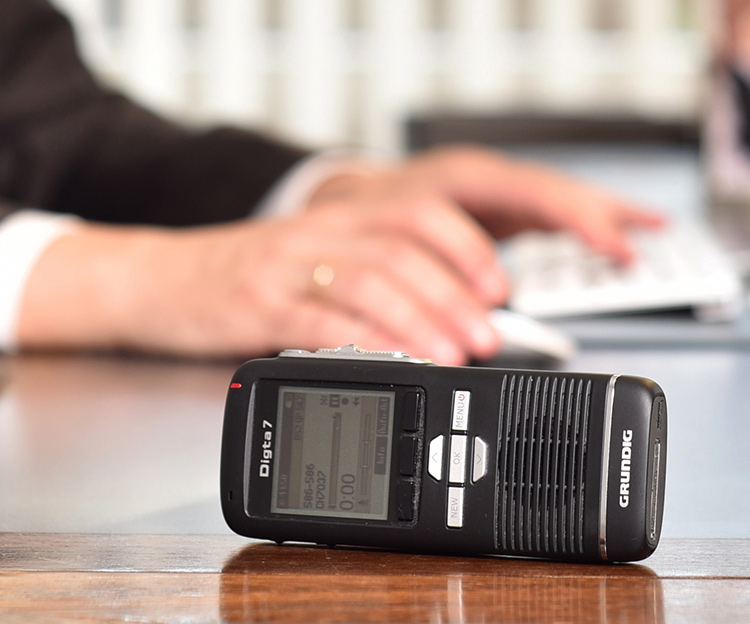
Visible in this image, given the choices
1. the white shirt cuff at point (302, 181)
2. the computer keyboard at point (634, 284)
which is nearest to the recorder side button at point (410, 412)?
the computer keyboard at point (634, 284)

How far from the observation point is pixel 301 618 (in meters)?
0.26

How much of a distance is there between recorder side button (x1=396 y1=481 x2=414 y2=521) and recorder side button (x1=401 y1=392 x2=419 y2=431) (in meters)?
0.02

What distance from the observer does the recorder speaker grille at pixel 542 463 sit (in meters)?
0.31

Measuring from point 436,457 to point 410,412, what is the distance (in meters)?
0.02

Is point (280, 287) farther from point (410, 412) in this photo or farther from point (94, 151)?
point (94, 151)

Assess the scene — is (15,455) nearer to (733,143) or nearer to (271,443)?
(271,443)

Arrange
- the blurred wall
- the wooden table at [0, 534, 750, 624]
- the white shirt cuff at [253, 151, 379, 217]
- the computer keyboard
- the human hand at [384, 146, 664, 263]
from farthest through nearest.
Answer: the blurred wall → the white shirt cuff at [253, 151, 379, 217] → the human hand at [384, 146, 664, 263] → the computer keyboard → the wooden table at [0, 534, 750, 624]

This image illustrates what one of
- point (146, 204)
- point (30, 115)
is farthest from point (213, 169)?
point (30, 115)

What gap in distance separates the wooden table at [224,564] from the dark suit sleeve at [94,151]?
19.4 inches

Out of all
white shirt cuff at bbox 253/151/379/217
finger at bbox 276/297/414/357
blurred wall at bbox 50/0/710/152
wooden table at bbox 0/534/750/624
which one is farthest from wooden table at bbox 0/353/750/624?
blurred wall at bbox 50/0/710/152

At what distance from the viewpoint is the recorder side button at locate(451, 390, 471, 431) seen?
0.33 m

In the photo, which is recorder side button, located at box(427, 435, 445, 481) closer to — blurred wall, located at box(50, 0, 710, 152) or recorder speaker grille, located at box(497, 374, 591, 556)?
recorder speaker grille, located at box(497, 374, 591, 556)

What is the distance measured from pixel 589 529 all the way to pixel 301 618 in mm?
93

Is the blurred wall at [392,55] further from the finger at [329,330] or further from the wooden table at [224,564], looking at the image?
the wooden table at [224,564]
